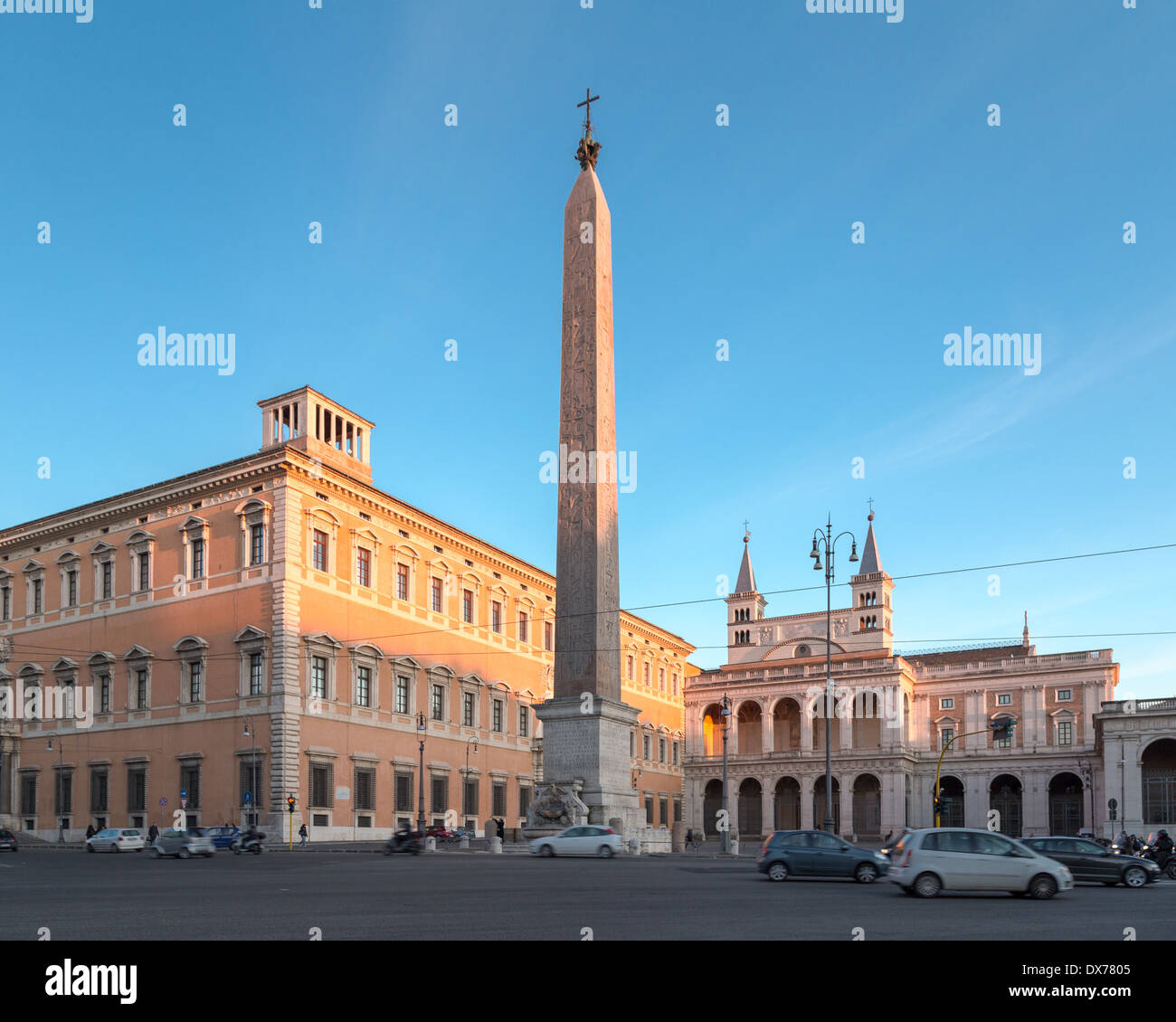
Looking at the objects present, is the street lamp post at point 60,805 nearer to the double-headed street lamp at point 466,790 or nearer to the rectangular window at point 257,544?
the rectangular window at point 257,544

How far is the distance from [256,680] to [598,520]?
18384 millimetres

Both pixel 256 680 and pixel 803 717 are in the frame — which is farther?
pixel 803 717

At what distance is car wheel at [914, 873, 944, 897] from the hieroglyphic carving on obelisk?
45.7 ft

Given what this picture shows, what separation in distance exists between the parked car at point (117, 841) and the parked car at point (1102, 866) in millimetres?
29509

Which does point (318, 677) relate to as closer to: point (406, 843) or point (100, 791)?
point (100, 791)

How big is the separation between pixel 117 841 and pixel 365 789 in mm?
9980

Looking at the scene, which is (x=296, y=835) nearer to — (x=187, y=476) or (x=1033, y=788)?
(x=187, y=476)

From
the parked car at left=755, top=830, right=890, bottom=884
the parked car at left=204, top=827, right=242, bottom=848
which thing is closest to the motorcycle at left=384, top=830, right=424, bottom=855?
the parked car at left=204, top=827, right=242, bottom=848

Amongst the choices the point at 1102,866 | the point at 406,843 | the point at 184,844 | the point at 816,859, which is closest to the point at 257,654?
the point at 184,844

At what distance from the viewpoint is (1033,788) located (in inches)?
3086

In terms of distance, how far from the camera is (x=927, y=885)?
1752 cm

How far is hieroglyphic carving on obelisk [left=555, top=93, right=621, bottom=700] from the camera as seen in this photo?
3097cm

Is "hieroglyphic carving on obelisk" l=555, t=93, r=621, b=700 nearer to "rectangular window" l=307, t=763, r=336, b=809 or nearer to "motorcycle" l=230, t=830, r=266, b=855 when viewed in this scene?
"motorcycle" l=230, t=830, r=266, b=855

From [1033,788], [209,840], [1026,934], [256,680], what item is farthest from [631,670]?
[1026,934]
